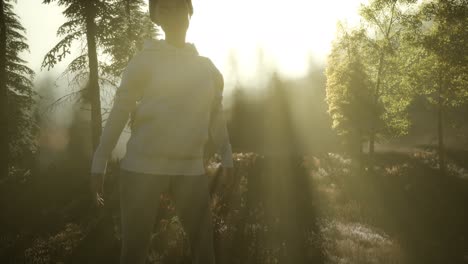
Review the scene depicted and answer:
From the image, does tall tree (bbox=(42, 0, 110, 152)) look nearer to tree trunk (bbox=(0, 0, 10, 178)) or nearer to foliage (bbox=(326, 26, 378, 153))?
tree trunk (bbox=(0, 0, 10, 178))

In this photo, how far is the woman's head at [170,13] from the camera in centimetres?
217

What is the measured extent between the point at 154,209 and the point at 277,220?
28.9 feet

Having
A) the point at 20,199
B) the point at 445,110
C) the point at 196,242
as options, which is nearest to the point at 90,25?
the point at 20,199

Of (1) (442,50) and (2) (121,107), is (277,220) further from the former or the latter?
(1) (442,50)

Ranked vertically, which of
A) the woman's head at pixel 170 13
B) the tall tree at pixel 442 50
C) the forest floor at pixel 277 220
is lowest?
the forest floor at pixel 277 220

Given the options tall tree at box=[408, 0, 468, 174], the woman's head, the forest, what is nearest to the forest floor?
the forest

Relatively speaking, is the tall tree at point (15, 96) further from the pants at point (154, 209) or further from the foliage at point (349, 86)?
the pants at point (154, 209)

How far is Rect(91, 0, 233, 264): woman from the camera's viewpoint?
6.61ft

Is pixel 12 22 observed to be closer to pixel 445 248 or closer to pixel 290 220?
pixel 290 220

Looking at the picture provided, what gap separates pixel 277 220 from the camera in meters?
10.5

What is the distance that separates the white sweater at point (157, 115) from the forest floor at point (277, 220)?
227 inches

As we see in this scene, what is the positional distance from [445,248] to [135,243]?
9335mm

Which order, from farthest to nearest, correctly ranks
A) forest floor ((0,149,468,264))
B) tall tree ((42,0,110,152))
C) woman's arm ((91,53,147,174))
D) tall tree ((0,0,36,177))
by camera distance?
1. tall tree ((0,0,36,177))
2. tall tree ((42,0,110,152))
3. forest floor ((0,149,468,264))
4. woman's arm ((91,53,147,174))

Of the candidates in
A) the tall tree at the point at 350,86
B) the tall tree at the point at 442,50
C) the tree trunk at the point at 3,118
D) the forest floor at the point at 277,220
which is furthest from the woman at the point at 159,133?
the tall tree at the point at 350,86
